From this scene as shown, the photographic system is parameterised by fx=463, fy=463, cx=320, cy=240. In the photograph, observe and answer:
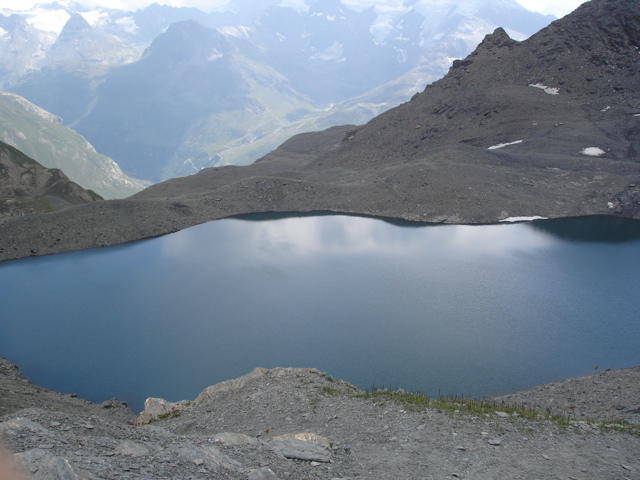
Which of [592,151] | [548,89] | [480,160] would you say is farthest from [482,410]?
[548,89]

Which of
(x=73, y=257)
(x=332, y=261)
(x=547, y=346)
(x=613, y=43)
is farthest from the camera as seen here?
(x=613, y=43)

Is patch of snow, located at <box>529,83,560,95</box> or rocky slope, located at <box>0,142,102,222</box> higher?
patch of snow, located at <box>529,83,560,95</box>

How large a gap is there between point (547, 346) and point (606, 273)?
12389 mm

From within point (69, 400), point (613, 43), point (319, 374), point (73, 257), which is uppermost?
point (613, 43)

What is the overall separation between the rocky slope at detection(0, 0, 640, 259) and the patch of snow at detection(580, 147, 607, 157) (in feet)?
0.37

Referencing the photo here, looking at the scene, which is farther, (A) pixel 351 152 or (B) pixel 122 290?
(A) pixel 351 152

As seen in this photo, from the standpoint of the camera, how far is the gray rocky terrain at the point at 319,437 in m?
9.40

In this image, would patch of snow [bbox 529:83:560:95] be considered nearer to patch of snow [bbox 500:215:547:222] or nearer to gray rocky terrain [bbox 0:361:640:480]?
patch of snow [bbox 500:215:547:222]

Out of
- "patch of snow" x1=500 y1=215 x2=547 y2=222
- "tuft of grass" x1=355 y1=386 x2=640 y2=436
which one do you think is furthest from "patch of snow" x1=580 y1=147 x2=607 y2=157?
"tuft of grass" x1=355 y1=386 x2=640 y2=436

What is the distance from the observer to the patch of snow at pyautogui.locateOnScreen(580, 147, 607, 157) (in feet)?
172

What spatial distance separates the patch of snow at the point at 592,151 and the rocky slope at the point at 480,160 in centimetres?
11

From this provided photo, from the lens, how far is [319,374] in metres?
18.0

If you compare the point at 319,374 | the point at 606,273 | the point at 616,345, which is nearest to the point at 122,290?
the point at 319,374

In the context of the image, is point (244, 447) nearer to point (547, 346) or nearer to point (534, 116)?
point (547, 346)
